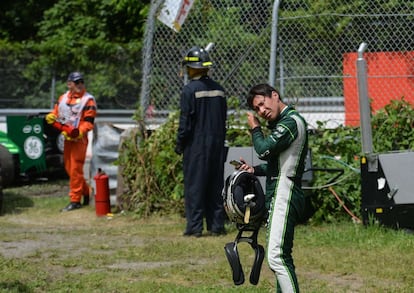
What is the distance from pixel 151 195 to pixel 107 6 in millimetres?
11191

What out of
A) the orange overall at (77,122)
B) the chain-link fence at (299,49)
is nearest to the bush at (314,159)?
the chain-link fence at (299,49)

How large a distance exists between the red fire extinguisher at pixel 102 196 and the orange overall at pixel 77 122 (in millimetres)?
610

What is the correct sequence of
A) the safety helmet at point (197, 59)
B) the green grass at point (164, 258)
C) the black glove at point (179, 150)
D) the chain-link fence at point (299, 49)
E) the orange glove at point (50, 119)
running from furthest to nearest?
the orange glove at point (50, 119) → the chain-link fence at point (299, 49) → the black glove at point (179, 150) → the safety helmet at point (197, 59) → the green grass at point (164, 258)

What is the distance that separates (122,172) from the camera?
11.3 metres

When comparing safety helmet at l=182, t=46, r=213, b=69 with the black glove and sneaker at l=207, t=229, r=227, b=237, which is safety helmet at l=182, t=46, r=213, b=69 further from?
sneaker at l=207, t=229, r=227, b=237

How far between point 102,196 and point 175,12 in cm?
247

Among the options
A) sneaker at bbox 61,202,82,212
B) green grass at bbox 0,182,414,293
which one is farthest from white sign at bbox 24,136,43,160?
green grass at bbox 0,182,414,293

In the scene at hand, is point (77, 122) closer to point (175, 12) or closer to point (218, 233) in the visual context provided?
point (175, 12)

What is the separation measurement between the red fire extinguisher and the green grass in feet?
0.48

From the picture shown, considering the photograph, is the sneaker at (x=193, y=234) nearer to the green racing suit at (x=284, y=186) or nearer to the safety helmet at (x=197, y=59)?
the safety helmet at (x=197, y=59)

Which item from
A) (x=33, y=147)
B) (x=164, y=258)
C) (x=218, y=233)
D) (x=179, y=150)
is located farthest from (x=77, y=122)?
(x=164, y=258)

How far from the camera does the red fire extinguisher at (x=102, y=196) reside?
36.7 ft

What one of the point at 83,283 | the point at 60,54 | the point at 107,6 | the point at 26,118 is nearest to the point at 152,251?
the point at 83,283

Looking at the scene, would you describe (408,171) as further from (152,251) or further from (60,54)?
(60,54)
